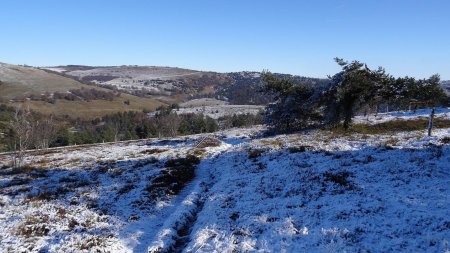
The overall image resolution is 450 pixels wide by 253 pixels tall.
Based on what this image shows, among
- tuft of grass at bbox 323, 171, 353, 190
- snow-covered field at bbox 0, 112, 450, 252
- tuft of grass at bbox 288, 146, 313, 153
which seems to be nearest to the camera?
snow-covered field at bbox 0, 112, 450, 252

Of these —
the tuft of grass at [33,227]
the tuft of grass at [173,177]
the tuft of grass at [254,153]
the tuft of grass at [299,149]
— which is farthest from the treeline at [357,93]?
the tuft of grass at [33,227]

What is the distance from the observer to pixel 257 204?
75.2 ft

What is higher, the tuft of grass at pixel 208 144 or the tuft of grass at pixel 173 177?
the tuft of grass at pixel 208 144

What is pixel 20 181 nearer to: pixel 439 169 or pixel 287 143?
pixel 287 143

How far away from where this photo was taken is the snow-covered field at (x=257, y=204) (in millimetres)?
17312

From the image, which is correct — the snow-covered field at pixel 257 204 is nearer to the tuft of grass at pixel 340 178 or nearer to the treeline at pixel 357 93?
the tuft of grass at pixel 340 178

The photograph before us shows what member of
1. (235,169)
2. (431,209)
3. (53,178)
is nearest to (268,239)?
(431,209)

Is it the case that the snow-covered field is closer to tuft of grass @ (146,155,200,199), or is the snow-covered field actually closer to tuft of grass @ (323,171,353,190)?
tuft of grass @ (323,171,353,190)

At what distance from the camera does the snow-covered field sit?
56.8ft

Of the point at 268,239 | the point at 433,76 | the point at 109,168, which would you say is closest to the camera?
the point at 268,239

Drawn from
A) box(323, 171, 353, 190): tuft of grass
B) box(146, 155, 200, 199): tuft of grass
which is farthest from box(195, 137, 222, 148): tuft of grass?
box(323, 171, 353, 190): tuft of grass

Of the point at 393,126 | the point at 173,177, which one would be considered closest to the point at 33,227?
the point at 173,177

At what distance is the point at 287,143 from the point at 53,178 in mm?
25034

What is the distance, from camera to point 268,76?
56438mm
